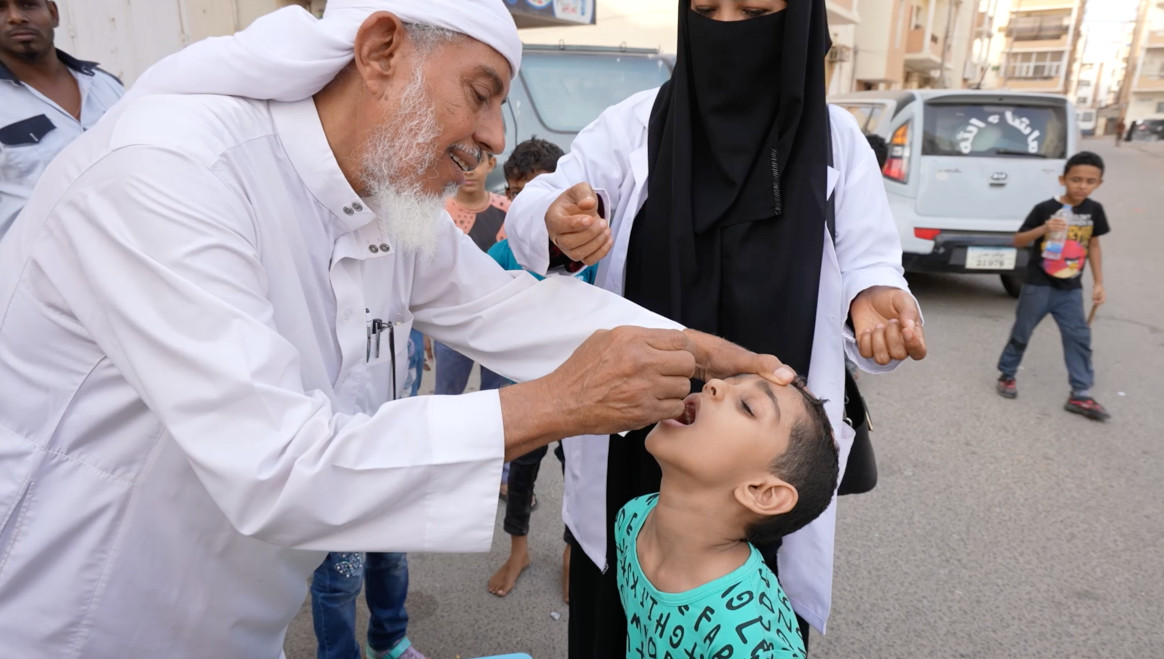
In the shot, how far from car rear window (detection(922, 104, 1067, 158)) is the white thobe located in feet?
23.1

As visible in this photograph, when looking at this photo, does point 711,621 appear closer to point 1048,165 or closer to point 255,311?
point 255,311

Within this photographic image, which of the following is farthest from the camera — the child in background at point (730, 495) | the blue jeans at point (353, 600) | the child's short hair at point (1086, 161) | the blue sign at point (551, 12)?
the blue sign at point (551, 12)

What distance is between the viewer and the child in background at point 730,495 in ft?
5.04

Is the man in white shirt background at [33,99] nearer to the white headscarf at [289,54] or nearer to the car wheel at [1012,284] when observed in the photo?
the white headscarf at [289,54]

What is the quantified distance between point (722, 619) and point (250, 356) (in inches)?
40.2

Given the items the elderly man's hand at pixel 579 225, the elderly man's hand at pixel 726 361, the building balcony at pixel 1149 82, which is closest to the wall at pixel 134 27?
the elderly man's hand at pixel 579 225

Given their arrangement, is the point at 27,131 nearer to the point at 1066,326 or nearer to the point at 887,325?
the point at 887,325

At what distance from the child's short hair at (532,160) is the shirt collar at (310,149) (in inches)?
95.0

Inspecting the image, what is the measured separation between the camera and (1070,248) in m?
4.98

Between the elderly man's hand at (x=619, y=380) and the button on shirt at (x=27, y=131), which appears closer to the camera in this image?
the elderly man's hand at (x=619, y=380)

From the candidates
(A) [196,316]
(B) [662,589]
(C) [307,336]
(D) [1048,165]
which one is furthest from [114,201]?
(D) [1048,165]

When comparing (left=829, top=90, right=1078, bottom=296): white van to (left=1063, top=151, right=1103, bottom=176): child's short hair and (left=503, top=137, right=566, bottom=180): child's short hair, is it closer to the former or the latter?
(left=1063, top=151, right=1103, bottom=176): child's short hair

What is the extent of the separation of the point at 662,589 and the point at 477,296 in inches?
32.8

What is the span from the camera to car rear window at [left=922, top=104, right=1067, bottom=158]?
23.4 ft
